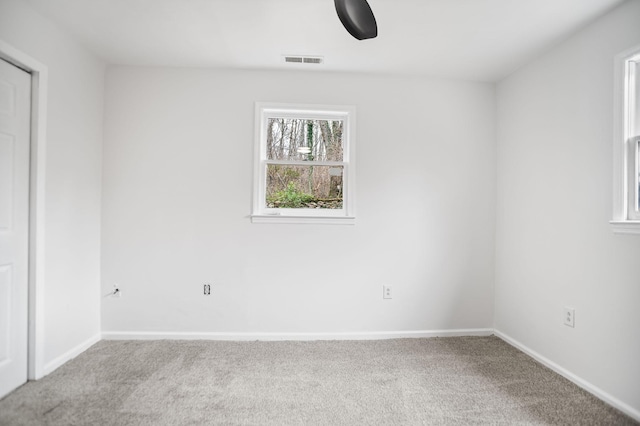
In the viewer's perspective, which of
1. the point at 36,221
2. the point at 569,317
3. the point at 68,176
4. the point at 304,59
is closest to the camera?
the point at 36,221

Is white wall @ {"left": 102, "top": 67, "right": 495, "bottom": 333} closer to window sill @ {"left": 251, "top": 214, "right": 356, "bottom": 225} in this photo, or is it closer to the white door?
window sill @ {"left": 251, "top": 214, "right": 356, "bottom": 225}

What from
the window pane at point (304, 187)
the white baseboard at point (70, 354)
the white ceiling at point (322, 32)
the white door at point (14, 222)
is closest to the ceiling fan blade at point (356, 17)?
the white ceiling at point (322, 32)

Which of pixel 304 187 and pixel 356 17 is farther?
pixel 304 187

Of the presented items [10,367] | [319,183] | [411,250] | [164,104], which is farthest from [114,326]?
[411,250]

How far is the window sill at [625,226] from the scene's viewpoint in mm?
1958

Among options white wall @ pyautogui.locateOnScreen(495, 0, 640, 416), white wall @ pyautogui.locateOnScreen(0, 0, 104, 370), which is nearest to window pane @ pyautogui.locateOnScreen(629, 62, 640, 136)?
white wall @ pyautogui.locateOnScreen(495, 0, 640, 416)

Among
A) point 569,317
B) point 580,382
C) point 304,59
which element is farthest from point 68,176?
point 580,382

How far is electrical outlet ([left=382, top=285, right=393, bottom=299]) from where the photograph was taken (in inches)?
125

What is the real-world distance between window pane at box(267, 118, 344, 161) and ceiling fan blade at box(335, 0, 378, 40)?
5.60 feet

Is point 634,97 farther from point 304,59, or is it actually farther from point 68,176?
point 68,176

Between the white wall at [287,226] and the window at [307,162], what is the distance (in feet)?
0.40

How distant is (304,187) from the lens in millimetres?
3240

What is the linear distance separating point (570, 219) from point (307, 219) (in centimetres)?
204

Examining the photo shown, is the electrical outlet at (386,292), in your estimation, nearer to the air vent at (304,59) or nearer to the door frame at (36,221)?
the air vent at (304,59)
